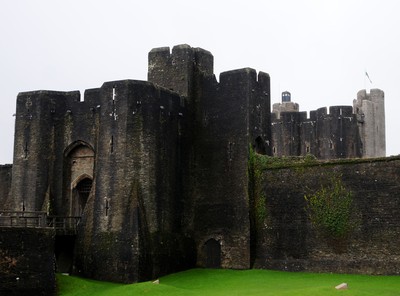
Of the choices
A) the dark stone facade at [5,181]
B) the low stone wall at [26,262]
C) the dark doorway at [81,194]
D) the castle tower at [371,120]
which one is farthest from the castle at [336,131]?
the low stone wall at [26,262]

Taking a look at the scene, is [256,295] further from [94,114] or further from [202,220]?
[94,114]

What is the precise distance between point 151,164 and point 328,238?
8731 millimetres

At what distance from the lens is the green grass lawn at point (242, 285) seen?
25.6 m

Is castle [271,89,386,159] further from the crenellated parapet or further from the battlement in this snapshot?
the battlement

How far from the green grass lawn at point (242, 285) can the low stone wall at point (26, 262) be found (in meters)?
1.17

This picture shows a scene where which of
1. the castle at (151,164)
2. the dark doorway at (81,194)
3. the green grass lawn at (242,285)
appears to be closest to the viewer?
the green grass lawn at (242,285)

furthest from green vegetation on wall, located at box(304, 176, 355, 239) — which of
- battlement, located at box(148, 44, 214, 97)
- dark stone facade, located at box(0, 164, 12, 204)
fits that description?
dark stone facade, located at box(0, 164, 12, 204)

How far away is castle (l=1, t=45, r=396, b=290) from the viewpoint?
105 ft

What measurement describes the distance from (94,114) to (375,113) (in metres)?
26.5

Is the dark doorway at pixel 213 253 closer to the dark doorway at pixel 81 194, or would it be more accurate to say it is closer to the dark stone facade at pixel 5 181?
the dark doorway at pixel 81 194

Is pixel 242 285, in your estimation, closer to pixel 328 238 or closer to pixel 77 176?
pixel 328 238

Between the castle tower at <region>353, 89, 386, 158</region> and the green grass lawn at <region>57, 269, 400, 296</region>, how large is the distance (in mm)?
23218

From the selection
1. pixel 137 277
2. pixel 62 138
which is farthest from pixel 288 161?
pixel 62 138

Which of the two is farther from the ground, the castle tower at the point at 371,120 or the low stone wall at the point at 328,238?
the castle tower at the point at 371,120
